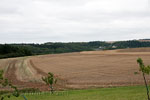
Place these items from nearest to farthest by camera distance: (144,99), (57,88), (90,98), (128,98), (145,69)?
1. (145,69)
2. (144,99)
3. (128,98)
4. (90,98)
5. (57,88)

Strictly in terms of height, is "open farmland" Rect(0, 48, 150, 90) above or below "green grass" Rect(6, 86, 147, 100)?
below

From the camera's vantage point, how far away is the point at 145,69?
41.3ft

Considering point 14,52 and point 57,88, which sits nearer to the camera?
point 57,88

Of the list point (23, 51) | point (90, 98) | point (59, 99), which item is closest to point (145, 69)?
point (90, 98)

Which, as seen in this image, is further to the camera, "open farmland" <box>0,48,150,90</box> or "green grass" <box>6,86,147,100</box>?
"open farmland" <box>0,48,150,90</box>

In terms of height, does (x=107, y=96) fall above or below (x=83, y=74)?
above

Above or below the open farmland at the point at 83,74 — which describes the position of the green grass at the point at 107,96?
above

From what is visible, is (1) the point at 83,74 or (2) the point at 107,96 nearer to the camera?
(2) the point at 107,96

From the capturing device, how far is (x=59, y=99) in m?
17.5

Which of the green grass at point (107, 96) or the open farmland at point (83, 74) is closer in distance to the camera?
the green grass at point (107, 96)

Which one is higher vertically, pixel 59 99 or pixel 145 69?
pixel 145 69

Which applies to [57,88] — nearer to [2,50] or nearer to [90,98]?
[90,98]

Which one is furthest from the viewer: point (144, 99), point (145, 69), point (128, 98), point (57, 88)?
point (57, 88)

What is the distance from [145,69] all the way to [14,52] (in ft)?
325
